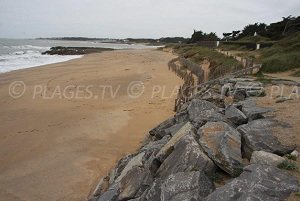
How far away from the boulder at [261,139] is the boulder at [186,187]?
1272 millimetres

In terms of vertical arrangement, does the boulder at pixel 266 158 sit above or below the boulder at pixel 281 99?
below

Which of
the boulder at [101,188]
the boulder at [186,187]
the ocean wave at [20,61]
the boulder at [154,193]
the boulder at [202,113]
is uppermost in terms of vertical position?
the boulder at [202,113]

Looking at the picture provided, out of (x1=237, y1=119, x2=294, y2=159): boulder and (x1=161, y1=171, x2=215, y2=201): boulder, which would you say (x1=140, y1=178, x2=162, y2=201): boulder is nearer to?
(x1=161, y1=171, x2=215, y2=201): boulder

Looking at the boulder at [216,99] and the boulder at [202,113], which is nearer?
the boulder at [202,113]

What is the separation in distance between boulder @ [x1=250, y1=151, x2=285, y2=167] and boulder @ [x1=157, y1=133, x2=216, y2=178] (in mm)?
693

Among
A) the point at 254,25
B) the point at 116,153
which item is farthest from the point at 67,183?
the point at 254,25

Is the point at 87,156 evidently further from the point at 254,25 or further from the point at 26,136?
the point at 254,25

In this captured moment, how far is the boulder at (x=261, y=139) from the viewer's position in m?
5.45

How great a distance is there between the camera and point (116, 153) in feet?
30.8

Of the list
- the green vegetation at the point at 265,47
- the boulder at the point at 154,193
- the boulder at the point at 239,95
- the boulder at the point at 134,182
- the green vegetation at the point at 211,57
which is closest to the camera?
the boulder at the point at 154,193

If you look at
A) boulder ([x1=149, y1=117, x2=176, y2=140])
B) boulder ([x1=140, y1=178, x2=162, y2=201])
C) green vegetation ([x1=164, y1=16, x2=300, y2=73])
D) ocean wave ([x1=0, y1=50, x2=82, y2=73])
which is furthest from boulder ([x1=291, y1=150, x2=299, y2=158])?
ocean wave ([x1=0, y1=50, x2=82, y2=73])

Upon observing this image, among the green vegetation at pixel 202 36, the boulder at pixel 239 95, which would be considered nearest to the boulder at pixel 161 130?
the boulder at pixel 239 95

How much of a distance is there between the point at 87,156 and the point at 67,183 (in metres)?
1.61

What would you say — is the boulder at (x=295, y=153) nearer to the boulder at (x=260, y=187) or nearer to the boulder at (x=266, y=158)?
the boulder at (x=266, y=158)
